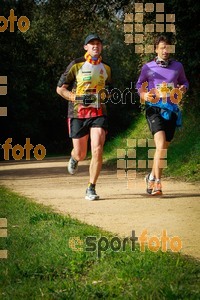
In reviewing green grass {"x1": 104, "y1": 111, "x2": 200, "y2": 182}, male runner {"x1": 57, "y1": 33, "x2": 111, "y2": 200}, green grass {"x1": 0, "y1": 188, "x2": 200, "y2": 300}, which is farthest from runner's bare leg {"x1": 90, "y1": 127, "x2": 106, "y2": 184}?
green grass {"x1": 104, "y1": 111, "x2": 200, "y2": 182}

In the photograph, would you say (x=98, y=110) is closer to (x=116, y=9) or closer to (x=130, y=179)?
(x=130, y=179)

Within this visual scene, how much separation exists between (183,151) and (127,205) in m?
6.25

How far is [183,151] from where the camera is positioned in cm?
1521

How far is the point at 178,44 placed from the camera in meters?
17.9

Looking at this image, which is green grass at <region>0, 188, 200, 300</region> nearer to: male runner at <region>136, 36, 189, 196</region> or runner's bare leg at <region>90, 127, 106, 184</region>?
runner's bare leg at <region>90, 127, 106, 184</region>

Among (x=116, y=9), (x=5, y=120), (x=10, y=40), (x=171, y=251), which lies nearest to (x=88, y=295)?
(x=171, y=251)

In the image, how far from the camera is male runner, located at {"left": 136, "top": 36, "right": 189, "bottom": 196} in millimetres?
9453

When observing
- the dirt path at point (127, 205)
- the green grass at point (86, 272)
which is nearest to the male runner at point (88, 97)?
the dirt path at point (127, 205)

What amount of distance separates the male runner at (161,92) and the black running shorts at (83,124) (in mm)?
603

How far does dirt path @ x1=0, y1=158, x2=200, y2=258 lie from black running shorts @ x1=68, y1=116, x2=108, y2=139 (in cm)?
91

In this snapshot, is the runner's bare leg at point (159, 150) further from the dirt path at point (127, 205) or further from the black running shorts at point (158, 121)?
the dirt path at point (127, 205)

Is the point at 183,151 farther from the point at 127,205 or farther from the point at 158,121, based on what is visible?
the point at 127,205

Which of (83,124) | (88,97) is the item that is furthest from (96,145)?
(88,97)

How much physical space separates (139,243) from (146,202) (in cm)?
301
